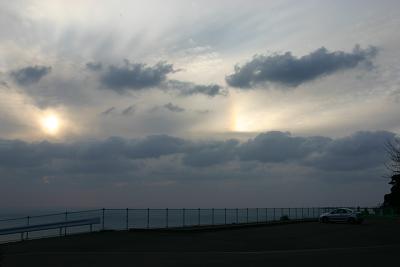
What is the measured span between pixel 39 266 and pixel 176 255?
18.1 feet

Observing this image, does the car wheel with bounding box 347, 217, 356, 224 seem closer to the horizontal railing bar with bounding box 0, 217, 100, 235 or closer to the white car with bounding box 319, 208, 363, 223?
the white car with bounding box 319, 208, 363, 223

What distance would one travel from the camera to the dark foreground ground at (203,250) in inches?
706

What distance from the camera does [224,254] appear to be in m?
20.8

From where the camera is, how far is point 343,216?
46344 mm

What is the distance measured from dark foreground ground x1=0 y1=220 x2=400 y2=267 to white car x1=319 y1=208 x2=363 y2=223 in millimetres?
13249

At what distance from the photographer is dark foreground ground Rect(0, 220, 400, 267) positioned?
17.9m

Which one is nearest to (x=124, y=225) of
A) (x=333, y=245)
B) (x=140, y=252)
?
(x=140, y=252)

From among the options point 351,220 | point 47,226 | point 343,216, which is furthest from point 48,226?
point 343,216

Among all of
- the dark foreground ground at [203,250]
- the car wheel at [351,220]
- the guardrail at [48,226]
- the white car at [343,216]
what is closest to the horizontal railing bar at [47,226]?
the guardrail at [48,226]

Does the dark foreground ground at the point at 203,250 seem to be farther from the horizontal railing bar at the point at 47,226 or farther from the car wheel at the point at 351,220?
the car wheel at the point at 351,220

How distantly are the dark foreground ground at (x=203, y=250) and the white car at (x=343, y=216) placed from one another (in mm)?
13249

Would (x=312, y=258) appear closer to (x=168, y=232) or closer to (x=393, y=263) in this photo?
(x=393, y=263)

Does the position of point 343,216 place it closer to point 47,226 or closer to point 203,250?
point 203,250

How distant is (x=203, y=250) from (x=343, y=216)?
2707 cm
